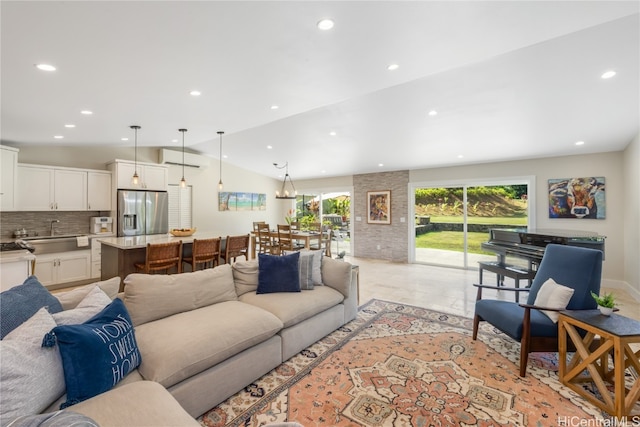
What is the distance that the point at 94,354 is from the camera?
1411 mm

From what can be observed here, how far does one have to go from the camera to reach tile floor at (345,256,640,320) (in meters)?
4.04

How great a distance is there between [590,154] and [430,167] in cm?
285

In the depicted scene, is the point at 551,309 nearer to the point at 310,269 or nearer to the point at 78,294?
the point at 310,269

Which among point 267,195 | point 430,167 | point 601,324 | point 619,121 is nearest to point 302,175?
point 267,195

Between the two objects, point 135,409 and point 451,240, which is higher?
point 451,240

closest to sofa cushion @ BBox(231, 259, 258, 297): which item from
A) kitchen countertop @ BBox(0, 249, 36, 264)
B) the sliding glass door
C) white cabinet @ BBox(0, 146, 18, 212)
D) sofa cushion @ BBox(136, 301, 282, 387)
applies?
sofa cushion @ BBox(136, 301, 282, 387)

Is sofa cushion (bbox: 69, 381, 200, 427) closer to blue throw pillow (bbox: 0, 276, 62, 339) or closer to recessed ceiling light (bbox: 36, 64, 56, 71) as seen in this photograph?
blue throw pillow (bbox: 0, 276, 62, 339)

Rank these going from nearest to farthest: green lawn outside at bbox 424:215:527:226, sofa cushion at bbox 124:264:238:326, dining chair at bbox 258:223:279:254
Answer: sofa cushion at bbox 124:264:238:326 < green lawn outside at bbox 424:215:527:226 < dining chair at bbox 258:223:279:254

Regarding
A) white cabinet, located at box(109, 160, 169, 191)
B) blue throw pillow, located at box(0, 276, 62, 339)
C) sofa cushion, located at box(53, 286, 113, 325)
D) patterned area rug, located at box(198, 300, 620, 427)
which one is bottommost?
patterned area rug, located at box(198, 300, 620, 427)

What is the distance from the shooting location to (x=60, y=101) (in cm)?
308

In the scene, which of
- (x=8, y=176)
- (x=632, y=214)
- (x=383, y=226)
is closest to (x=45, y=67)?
(x=8, y=176)

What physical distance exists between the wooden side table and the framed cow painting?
372 cm

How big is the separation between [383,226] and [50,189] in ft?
23.4

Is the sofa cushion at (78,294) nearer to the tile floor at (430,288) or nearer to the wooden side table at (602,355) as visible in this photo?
the tile floor at (430,288)
